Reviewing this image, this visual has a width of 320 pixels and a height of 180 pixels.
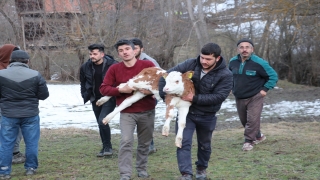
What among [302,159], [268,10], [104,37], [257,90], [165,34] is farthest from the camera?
[165,34]

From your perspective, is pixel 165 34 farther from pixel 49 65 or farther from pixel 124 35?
pixel 49 65

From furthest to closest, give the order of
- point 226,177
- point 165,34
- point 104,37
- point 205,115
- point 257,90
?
point 165,34, point 104,37, point 257,90, point 226,177, point 205,115

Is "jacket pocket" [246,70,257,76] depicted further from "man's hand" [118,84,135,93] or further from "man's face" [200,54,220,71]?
"man's hand" [118,84,135,93]

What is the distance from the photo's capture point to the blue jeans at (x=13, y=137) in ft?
19.1

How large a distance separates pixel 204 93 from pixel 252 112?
2.75 metres

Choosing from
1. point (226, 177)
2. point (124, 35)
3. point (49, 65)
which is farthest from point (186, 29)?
point (226, 177)

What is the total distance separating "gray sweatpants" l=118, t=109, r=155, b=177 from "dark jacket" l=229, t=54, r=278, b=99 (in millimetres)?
2631

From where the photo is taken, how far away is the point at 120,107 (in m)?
5.53

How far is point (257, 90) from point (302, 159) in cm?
152

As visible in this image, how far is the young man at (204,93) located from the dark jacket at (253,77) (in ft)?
8.23

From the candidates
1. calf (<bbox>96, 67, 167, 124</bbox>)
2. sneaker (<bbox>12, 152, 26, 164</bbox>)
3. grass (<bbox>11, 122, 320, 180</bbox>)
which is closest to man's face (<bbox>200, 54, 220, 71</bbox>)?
calf (<bbox>96, 67, 167, 124</bbox>)

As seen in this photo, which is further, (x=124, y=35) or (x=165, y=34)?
(x=165, y=34)

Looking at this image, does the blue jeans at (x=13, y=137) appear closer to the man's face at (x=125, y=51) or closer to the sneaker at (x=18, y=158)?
the sneaker at (x=18, y=158)

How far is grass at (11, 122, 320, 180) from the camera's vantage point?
602 centimetres
